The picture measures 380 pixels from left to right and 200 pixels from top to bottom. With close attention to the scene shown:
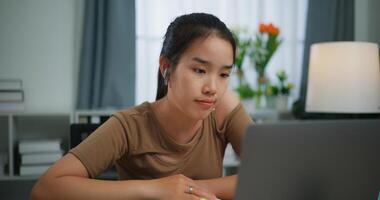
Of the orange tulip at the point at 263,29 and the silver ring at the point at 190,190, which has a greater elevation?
the orange tulip at the point at 263,29

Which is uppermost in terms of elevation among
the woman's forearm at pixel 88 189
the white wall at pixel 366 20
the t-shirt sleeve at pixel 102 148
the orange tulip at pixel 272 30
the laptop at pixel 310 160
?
the white wall at pixel 366 20

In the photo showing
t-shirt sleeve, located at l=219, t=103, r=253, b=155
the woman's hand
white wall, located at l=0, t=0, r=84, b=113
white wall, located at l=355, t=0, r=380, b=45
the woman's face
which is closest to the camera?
the woman's hand

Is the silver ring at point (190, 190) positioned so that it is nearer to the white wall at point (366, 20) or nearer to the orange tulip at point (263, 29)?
the orange tulip at point (263, 29)

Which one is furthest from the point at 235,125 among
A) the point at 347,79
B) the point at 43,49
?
the point at 43,49

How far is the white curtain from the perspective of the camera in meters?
3.20

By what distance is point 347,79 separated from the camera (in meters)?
2.11

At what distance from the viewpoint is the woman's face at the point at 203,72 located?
39.0 inches

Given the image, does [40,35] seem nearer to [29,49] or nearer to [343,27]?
[29,49]

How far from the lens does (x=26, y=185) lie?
309 centimetres

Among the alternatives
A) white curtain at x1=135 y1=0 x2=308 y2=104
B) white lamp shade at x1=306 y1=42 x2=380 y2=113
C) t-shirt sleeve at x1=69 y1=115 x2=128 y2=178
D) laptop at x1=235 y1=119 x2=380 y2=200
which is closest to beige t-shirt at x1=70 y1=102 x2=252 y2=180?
t-shirt sleeve at x1=69 y1=115 x2=128 y2=178

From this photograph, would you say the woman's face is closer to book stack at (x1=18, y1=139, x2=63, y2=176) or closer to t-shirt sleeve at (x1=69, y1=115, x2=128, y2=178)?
t-shirt sleeve at (x1=69, y1=115, x2=128, y2=178)

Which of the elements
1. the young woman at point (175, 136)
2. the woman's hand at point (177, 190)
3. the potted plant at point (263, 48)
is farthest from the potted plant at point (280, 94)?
the woman's hand at point (177, 190)

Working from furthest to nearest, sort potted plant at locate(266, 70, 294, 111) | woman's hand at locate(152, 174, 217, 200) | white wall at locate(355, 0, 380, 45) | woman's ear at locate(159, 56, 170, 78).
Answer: white wall at locate(355, 0, 380, 45) → potted plant at locate(266, 70, 294, 111) → woman's ear at locate(159, 56, 170, 78) → woman's hand at locate(152, 174, 217, 200)

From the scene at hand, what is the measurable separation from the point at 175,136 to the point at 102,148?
0.23 meters
